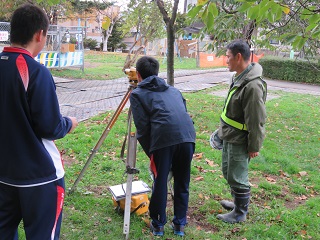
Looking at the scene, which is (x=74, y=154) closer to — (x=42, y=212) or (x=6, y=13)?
(x=42, y=212)

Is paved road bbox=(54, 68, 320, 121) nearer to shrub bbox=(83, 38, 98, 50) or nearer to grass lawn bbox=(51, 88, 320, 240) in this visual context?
grass lawn bbox=(51, 88, 320, 240)

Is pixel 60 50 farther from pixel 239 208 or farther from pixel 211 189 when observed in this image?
pixel 239 208

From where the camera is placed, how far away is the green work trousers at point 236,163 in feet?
11.8

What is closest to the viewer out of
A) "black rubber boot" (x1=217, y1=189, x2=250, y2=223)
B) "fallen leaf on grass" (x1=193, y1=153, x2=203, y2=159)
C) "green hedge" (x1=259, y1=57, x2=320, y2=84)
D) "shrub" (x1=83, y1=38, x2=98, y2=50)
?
"black rubber boot" (x1=217, y1=189, x2=250, y2=223)

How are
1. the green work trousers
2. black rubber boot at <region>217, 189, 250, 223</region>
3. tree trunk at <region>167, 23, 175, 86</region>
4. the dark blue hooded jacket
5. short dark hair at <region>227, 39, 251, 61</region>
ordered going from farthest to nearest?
tree trunk at <region>167, 23, 175, 86</region> < black rubber boot at <region>217, 189, 250, 223</region> < the green work trousers < short dark hair at <region>227, 39, 251, 61</region> < the dark blue hooded jacket

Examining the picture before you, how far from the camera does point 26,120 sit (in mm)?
2025

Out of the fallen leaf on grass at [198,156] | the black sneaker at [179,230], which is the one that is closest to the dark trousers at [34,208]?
the black sneaker at [179,230]

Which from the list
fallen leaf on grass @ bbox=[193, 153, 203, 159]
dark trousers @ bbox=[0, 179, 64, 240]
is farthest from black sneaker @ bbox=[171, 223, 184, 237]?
fallen leaf on grass @ bbox=[193, 153, 203, 159]

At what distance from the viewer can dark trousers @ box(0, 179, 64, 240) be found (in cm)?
212

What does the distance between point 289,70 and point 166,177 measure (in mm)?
17922

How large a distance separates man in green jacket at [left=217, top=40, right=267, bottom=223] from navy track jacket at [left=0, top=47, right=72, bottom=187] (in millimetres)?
1901

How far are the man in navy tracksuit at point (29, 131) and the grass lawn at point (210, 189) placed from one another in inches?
52.0

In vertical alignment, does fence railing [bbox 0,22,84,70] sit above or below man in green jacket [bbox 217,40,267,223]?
above

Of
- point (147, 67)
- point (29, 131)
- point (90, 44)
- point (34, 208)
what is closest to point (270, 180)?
point (147, 67)
